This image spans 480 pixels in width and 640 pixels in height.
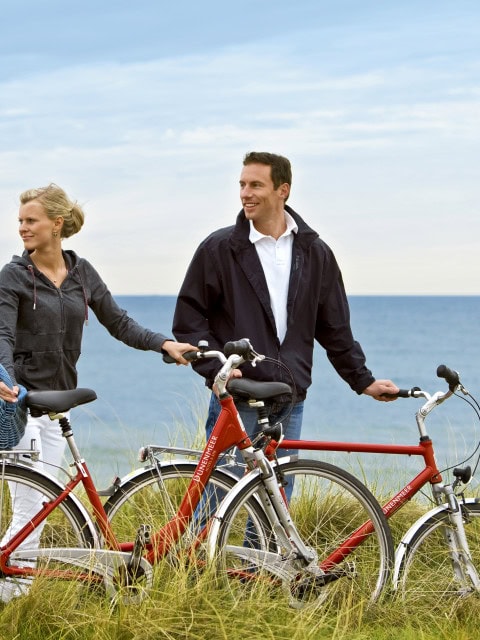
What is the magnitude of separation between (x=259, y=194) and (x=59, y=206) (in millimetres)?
898

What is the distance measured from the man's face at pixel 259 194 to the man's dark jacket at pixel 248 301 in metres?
0.09

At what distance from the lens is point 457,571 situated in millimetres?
4594

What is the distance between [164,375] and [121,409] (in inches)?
692

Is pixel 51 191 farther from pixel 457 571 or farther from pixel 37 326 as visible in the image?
pixel 457 571

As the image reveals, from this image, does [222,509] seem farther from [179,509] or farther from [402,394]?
[402,394]

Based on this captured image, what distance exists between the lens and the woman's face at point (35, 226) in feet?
14.7

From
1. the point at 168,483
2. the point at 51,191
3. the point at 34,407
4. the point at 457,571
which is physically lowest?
the point at 457,571

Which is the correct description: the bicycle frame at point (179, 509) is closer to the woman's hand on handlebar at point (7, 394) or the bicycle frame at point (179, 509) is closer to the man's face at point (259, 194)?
the woman's hand on handlebar at point (7, 394)

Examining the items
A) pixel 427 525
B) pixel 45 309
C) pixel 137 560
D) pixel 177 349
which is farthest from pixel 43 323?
pixel 427 525

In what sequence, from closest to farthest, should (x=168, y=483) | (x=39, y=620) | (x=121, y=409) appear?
(x=39, y=620) < (x=168, y=483) < (x=121, y=409)

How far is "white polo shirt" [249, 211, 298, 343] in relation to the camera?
485cm

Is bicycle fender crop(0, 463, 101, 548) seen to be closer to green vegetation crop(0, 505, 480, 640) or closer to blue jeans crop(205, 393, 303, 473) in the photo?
green vegetation crop(0, 505, 480, 640)

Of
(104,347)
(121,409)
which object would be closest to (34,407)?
(121,409)

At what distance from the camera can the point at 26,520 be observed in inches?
172
